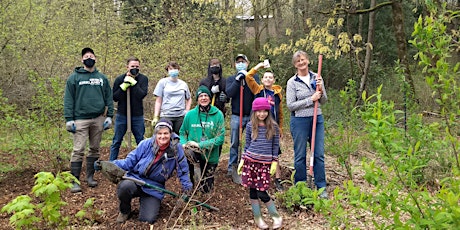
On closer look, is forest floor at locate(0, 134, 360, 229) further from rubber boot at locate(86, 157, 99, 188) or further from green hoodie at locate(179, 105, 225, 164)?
green hoodie at locate(179, 105, 225, 164)

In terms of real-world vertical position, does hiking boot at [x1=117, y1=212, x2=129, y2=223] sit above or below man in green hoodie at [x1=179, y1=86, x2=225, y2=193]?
below

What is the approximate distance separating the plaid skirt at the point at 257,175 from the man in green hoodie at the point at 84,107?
237 centimetres

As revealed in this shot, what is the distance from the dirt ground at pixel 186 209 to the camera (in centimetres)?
415

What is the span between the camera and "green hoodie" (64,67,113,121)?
Answer: 5171 mm

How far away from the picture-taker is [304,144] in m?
4.79

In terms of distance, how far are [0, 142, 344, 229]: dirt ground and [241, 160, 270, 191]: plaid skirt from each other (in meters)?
0.49

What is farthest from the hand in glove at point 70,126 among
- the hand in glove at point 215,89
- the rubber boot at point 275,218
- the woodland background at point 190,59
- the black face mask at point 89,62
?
the rubber boot at point 275,218

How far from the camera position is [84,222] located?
4156 millimetres

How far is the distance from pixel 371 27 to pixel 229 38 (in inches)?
173

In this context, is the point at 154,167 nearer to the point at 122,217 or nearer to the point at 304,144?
the point at 122,217

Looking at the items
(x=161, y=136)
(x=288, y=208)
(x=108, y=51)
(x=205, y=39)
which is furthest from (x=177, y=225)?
(x=205, y=39)

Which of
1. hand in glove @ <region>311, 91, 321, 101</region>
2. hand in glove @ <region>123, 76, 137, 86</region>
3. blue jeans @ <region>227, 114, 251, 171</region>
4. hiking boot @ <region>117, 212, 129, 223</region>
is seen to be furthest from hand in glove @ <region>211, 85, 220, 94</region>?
hiking boot @ <region>117, 212, 129, 223</region>

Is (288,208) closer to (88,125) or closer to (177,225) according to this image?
(177,225)

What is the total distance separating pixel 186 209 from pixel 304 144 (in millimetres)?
1636
